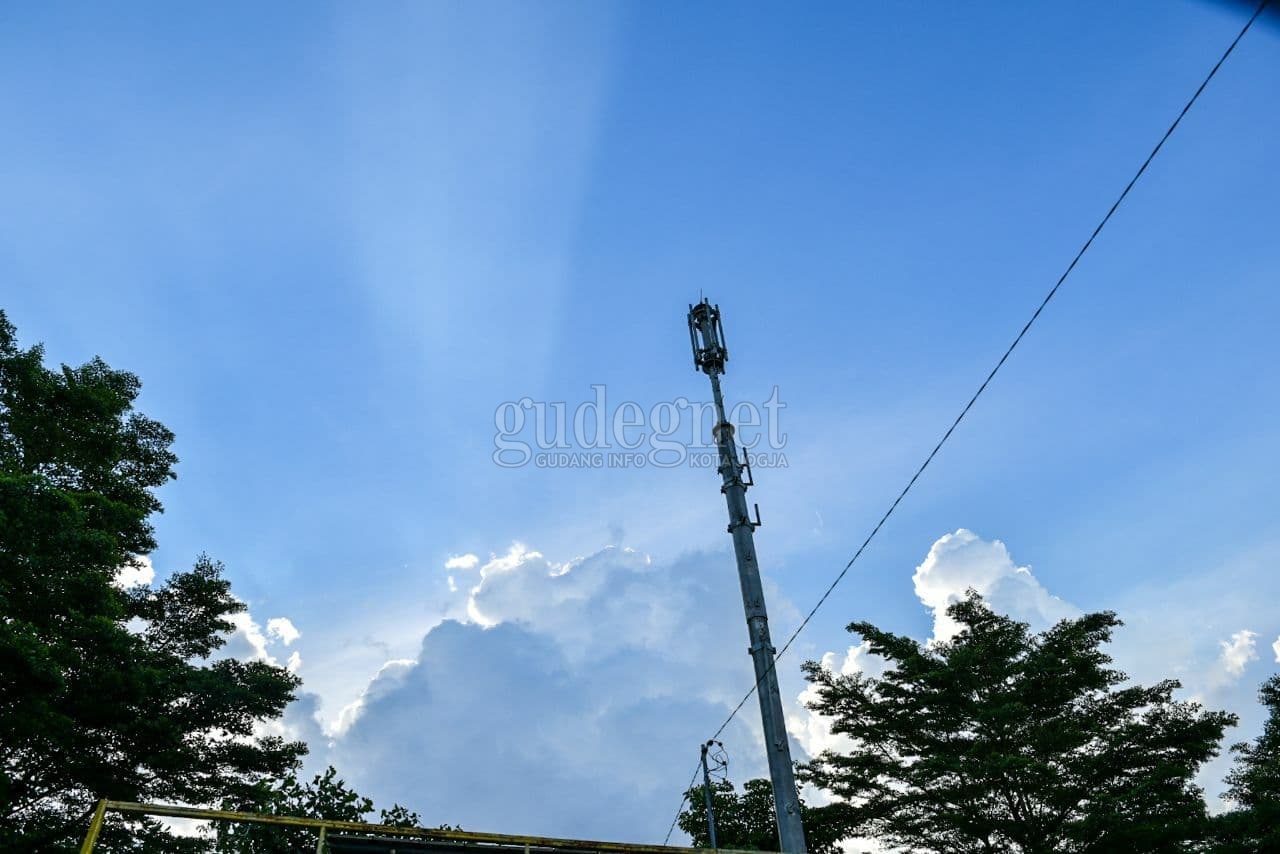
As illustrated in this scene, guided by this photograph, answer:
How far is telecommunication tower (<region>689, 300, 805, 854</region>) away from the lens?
11.1m

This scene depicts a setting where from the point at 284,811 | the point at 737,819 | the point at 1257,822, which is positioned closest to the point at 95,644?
the point at 284,811

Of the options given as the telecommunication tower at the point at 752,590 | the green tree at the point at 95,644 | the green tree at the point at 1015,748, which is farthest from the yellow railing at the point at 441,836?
the green tree at the point at 1015,748

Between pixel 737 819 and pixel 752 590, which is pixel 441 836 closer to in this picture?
pixel 752 590

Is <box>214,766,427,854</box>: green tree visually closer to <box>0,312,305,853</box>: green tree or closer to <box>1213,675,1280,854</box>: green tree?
<box>0,312,305,853</box>: green tree

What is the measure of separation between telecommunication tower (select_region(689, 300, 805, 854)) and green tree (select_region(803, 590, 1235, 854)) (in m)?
10.4

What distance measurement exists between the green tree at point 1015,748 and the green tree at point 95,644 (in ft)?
57.9

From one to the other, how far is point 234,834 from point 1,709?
5635mm

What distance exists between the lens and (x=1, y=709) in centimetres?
1636

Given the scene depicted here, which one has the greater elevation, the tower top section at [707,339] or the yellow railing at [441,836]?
the tower top section at [707,339]

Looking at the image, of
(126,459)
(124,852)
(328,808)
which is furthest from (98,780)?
(126,459)

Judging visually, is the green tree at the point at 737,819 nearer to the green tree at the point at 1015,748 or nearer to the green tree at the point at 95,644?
the green tree at the point at 1015,748

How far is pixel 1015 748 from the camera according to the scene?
2059 centimetres

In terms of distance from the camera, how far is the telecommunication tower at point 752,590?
11.1m

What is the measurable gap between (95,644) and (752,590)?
16.3 m
